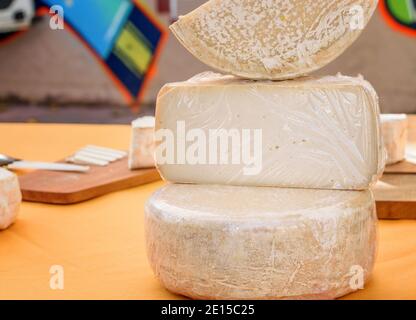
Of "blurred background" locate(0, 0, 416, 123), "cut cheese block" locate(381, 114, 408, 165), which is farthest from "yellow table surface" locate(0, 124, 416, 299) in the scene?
"blurred background" locate(0, 0, 416, 123)

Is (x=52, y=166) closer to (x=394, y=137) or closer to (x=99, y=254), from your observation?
(x=99, y=254)

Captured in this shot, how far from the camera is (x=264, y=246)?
1.32m

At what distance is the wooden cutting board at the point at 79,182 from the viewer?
6.64 ft

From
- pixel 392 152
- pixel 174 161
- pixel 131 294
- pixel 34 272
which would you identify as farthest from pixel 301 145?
pixel 392 152

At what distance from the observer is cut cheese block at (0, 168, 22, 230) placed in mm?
1755

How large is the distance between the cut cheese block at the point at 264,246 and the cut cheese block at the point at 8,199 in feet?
1.61

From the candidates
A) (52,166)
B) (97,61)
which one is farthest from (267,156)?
(97,61)

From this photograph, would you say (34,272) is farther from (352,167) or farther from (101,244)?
(352,167)

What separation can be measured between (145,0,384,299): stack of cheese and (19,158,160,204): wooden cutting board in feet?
1.84

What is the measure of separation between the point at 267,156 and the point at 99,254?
A: 44 cm

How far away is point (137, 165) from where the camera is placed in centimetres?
224

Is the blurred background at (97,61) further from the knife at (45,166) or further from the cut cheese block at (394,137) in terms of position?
the knife at (45,166)

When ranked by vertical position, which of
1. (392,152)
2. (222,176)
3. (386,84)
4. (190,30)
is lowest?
(386,84)

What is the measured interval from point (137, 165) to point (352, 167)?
922 millimetres
